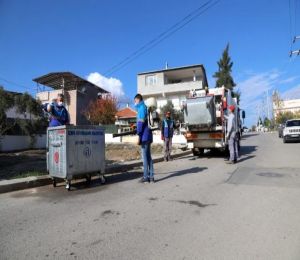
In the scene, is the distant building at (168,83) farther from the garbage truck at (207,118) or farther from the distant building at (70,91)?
the garbage truck at (207,118)

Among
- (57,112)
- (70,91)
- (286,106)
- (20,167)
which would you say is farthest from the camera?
(286,106)

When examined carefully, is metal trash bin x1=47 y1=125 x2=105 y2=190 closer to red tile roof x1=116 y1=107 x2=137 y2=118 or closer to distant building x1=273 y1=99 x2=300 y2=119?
red tile roof x1=116 y1=107 x2=137 y2=118

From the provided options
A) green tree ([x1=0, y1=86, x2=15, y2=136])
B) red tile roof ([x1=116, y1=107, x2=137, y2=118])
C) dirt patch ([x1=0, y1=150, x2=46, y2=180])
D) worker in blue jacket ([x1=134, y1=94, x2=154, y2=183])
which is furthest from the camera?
red tile roof ([x1=116, y1=107, x2=137, y2=118])

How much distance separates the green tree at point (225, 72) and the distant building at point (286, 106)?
6847 centimetres

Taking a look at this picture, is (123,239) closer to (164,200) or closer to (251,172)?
(164,200)

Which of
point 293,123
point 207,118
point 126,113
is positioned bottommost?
point 293,123

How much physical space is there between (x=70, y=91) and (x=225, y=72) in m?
22.3

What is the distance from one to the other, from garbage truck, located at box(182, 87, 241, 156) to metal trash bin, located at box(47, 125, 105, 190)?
6.13m

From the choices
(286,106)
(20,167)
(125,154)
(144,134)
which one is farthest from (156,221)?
(286,106)

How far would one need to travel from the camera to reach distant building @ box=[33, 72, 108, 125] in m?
44.7

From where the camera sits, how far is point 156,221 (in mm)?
4801

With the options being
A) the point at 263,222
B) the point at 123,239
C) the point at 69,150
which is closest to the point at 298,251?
the point at 263,222

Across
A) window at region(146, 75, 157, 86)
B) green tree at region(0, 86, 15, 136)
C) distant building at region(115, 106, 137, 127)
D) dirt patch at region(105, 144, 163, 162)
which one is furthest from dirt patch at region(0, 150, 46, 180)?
distant building at region(115, 106, 137, 127)

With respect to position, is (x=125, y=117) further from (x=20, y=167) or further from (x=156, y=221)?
(x=156, y=221)
